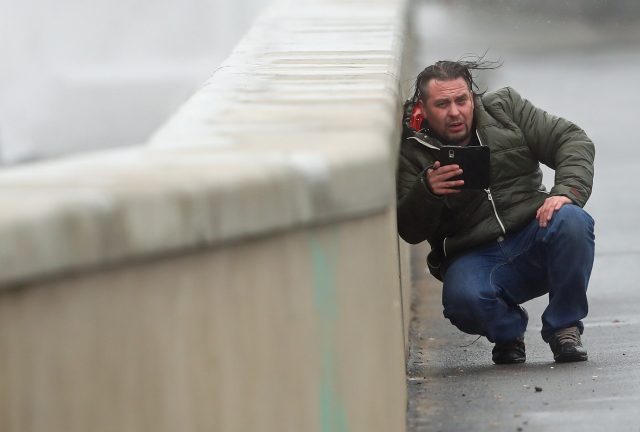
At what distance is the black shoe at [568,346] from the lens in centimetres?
544

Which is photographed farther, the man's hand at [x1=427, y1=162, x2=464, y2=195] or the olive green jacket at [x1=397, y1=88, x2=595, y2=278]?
the olive green jacket at [x1=397, y1=88, x2=595, y2=278]

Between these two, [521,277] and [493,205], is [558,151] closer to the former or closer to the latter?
[493,205]

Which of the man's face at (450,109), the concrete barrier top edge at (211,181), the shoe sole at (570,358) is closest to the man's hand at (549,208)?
the man's face at (450,109)

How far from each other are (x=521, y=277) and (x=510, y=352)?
283 mm

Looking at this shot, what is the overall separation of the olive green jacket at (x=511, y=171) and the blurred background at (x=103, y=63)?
11.9 m

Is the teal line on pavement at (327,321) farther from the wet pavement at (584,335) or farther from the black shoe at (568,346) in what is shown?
the black shoe at (568,346)

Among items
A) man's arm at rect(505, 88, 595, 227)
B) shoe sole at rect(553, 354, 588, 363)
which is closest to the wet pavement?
shoe sole at rect(553, 354, 588, 363)

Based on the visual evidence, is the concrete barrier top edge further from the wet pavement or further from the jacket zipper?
the jacket zipper

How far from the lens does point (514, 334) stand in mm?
5504

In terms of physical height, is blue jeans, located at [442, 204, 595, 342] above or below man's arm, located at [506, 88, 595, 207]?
below

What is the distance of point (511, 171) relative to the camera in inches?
216

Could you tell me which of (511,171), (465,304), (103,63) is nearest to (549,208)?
(511,171)

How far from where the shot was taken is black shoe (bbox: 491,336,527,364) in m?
5.55

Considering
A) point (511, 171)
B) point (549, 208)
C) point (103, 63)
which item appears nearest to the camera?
point (549, 208)
